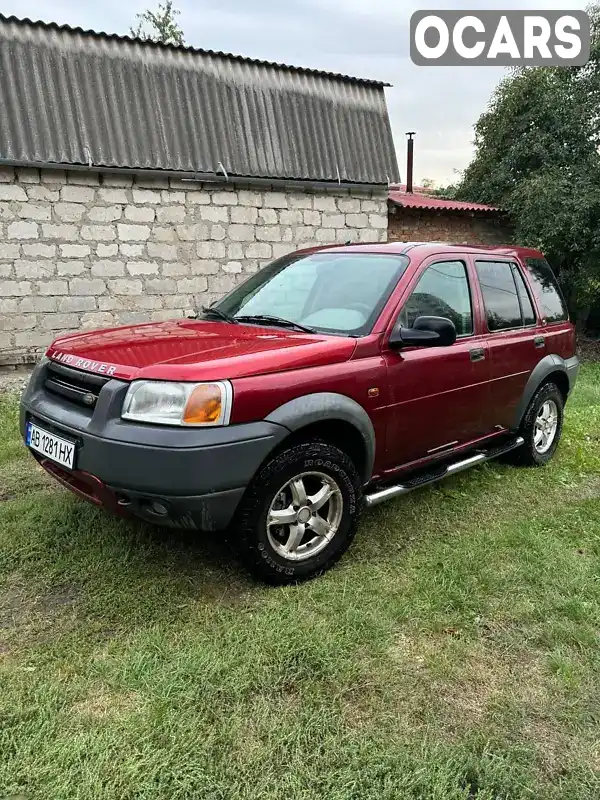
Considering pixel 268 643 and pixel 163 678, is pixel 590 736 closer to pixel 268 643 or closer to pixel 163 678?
pixel 268 643

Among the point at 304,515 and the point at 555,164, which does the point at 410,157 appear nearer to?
the point at 555,164

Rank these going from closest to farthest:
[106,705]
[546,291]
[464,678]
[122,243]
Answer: [106,705] < [464,678] < [546,291] < [122,243]

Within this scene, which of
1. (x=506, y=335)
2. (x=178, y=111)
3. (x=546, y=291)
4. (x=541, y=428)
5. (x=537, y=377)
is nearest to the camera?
(x=506, y=335)

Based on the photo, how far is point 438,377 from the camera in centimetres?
387

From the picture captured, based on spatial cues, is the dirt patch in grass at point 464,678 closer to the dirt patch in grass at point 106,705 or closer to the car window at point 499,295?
the dirt patch in grass at point 106,705

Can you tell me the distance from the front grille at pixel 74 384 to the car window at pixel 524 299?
3.33 m

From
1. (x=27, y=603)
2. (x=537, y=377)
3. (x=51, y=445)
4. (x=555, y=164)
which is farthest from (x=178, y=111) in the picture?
(x=555, y=164)

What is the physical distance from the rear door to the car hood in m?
1.49

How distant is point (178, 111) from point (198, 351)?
21.2 ft

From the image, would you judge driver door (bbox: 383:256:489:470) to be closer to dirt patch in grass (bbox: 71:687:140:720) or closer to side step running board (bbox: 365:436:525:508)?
side step running board (bbox: 365:436:525:508)

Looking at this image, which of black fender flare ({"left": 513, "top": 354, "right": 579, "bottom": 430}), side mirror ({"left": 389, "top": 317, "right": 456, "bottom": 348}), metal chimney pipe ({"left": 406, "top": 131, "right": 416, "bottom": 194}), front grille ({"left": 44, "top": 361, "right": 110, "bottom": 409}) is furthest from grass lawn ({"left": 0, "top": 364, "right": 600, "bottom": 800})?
metal chimney pipe ({"left": 406, "top": 131, "right": 416, "bottom": 194})

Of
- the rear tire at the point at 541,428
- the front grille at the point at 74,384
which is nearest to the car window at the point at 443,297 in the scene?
the rear tire at the point at 541,428

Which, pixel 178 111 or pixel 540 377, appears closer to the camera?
pixel 540 377

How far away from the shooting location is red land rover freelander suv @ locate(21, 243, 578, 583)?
2.81m
